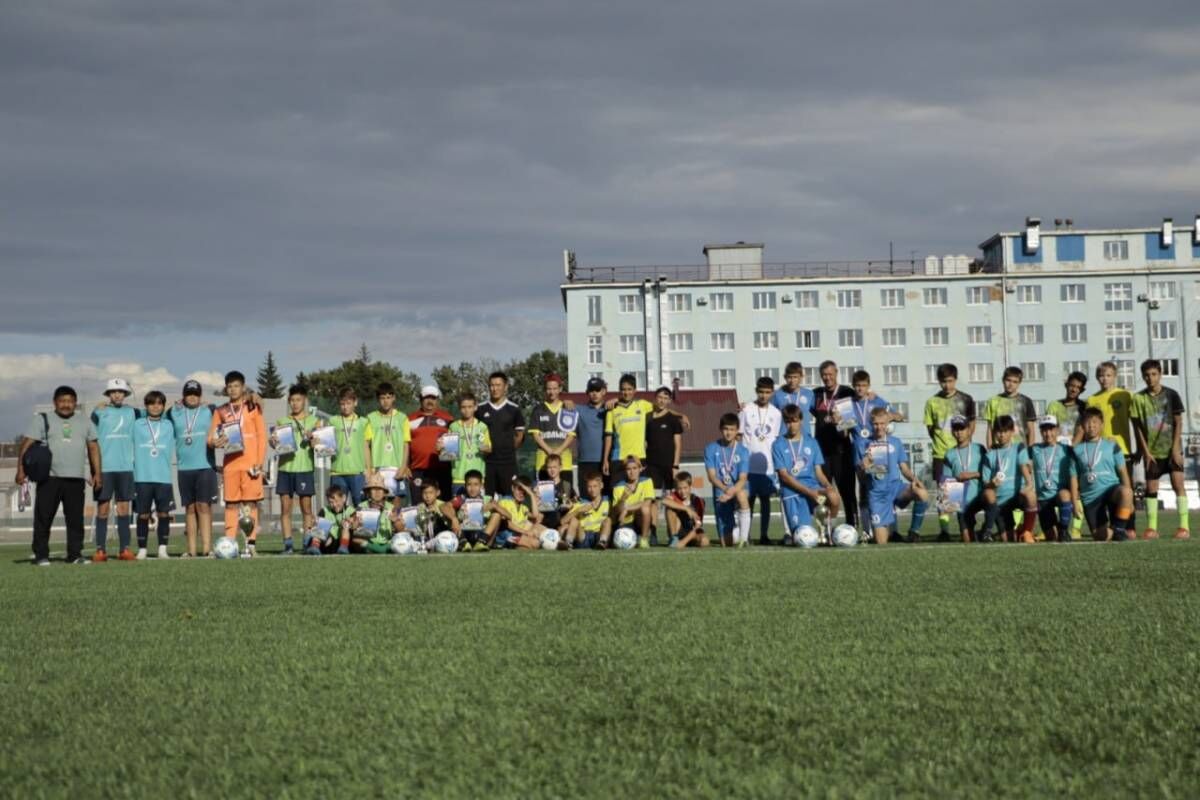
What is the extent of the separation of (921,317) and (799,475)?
77.3m

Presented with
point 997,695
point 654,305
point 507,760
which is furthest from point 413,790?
point 654,305

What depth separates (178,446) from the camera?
1560cm

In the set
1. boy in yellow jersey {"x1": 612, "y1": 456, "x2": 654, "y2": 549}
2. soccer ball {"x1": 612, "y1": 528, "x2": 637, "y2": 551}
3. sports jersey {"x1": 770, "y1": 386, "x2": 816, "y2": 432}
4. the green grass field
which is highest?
sports jersey {"x1": 770, "y1": 386, "x2": 816, "y2": 432}

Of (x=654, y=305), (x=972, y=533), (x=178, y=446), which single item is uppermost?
(x=654, y=305)

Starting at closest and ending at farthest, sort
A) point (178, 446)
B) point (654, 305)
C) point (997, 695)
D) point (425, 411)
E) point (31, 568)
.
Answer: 1. point (997, 695)
2. point (31, 568)
3. point (178, 446)
4. point (425, 411)
5. point (654, 305)

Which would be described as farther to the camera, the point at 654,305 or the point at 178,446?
the point at 654,305

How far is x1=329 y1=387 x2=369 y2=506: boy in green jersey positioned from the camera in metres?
16.1

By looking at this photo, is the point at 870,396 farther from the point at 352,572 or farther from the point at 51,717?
the point at 51,717

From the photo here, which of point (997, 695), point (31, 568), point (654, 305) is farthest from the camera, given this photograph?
point (654, 305)

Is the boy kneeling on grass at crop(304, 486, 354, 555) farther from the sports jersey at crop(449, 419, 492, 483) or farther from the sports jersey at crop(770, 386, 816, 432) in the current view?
the sports jersey at crop(770, 386, 816, 432)

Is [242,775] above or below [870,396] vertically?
below

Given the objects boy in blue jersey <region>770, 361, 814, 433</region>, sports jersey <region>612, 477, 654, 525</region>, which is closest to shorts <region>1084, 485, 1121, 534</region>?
boy in blue jersey <region>770, 361, 814, 433</region>

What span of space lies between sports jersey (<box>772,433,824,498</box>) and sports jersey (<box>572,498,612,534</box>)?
Result: 2113 millimetres

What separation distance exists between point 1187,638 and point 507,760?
324 cm
